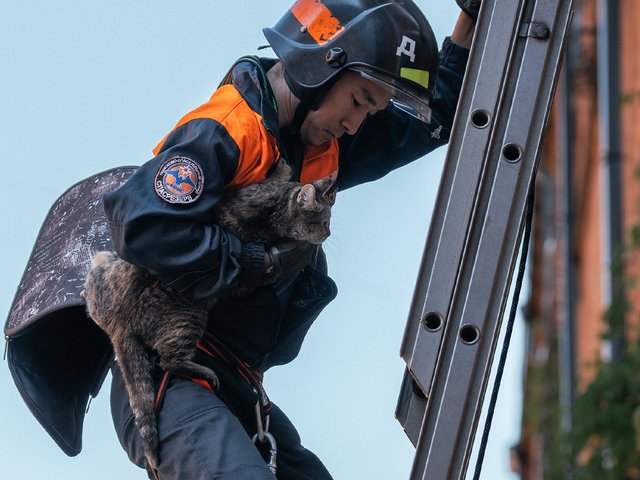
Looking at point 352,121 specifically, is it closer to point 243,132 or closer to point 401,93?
point 401,93

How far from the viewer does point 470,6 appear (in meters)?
4.87

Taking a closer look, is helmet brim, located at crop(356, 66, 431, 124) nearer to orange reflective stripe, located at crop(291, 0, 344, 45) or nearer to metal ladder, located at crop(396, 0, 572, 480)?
orange reflective stripe, located at crop(291, 0, 344, 45)

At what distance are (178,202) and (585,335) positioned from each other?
7970 mm

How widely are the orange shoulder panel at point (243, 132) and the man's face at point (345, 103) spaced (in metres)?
0.21

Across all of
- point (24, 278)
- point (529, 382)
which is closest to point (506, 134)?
point (24, 278)

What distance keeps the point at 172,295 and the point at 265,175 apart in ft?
1.42

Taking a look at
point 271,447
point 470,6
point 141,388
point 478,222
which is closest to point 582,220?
point 470,6

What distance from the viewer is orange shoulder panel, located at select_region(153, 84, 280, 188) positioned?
461 cm

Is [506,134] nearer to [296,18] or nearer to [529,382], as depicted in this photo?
[296,18]

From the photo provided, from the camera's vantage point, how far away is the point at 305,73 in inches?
191

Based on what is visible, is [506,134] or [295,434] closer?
[506,134]

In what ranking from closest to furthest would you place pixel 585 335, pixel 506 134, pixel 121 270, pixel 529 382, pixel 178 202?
pixel 506 134
pixel 178 202
pixel 121 270
pixel 585 335
pixel 529 382

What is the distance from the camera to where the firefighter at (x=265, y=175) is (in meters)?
4.55

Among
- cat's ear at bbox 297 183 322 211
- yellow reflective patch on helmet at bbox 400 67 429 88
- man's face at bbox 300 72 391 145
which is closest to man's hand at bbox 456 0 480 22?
yellow reflective patch on helmet at bbox 400 67 429 88
